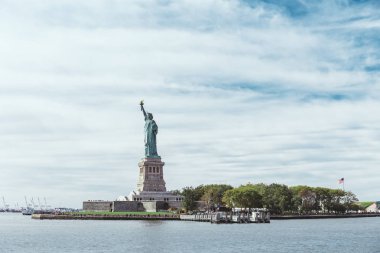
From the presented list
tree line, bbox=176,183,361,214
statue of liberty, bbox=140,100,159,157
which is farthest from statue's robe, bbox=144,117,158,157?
tree line, bbox=176,183,361,214

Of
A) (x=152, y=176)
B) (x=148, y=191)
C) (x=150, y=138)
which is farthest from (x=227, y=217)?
(x=150, y=138)

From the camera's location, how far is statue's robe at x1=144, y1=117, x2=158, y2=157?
178 metres

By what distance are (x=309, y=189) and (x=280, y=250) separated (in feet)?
374

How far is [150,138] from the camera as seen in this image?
177625mm

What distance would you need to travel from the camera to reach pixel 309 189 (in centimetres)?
18775

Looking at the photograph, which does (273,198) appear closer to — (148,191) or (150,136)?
(148,191)

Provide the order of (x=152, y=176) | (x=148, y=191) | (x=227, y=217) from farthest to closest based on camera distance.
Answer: (x=152, y=176) → (x=148, y=191) → (x=227, y=217)

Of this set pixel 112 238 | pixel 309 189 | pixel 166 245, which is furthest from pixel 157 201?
pixel 166 245

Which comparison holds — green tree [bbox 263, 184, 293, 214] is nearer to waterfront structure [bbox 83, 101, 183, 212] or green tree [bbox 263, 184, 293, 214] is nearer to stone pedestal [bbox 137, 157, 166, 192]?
waterfront structure [bbox 83, 101, 183, 212]

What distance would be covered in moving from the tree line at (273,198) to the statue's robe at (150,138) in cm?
1400

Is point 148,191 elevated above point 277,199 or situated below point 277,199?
above

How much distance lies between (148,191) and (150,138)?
47.5 feet

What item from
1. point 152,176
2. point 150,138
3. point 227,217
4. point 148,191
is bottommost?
point 227,217

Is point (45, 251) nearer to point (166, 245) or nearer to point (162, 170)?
point (166, 245)
